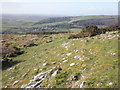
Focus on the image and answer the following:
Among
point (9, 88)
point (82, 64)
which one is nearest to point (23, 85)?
point (9, 88)

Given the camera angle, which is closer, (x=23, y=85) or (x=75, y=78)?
(x=75, y=78)

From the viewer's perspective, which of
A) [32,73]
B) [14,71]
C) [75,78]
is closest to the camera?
[75,78]

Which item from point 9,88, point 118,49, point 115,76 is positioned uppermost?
point 118,49

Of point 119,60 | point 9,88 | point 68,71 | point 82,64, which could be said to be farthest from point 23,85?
point 119,60

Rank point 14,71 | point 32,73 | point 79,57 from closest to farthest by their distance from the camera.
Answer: point 32,73 < point 79,57 < point 14,71

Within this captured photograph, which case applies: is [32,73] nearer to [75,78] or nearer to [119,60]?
[75,78]

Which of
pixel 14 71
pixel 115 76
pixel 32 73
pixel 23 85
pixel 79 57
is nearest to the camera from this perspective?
pixel 115 76

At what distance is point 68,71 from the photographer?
1275 cm

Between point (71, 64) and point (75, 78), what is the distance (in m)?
3.16

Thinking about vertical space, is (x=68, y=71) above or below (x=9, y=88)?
above

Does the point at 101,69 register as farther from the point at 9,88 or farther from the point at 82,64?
the point at 9,88

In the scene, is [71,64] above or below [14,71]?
above

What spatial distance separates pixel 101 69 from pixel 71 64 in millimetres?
3448

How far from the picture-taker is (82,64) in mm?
13656
